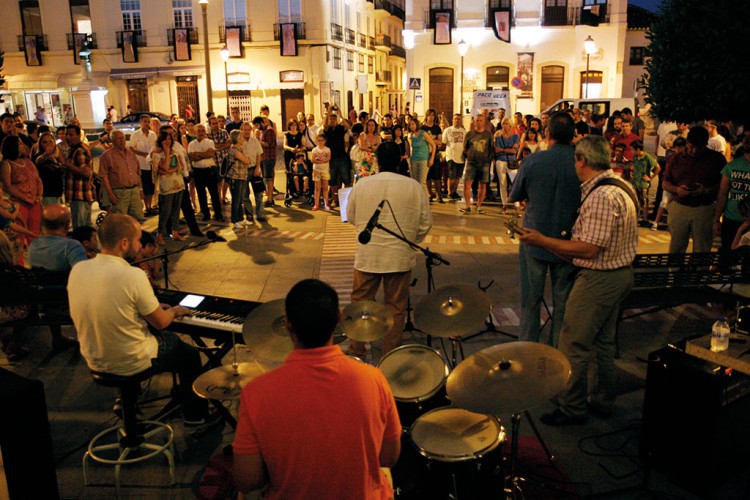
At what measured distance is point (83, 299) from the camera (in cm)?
407

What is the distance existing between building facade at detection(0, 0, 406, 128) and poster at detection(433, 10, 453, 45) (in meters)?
6.85

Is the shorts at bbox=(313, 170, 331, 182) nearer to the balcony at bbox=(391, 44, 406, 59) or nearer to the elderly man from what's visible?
the elderly man

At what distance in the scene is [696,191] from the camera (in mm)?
7383

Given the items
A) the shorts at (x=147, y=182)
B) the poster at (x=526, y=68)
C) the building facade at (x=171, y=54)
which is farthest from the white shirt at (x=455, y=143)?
the building facade at (x=171, y=54)

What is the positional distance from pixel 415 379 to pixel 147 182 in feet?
35.2

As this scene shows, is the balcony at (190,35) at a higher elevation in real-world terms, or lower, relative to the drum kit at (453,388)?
higher

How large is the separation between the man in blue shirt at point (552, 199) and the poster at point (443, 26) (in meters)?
32.6

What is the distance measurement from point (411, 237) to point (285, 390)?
3.22 metres

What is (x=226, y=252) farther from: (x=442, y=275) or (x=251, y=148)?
(x=442, y=275)

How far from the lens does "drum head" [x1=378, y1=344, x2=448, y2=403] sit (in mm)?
3871

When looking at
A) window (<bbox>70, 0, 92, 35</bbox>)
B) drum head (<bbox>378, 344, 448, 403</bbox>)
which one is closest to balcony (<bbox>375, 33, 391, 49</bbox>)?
window (<bbox>70, 0, 92, 35</bbox>)

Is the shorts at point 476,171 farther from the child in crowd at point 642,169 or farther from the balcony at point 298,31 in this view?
the balcony at point 298,31

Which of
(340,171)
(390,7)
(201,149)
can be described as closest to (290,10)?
(390,7)

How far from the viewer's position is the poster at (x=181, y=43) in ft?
129
